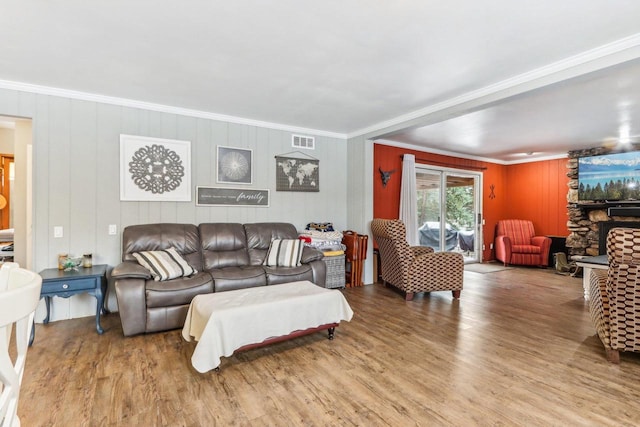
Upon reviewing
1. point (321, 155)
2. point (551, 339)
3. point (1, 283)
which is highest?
point (321, 155)

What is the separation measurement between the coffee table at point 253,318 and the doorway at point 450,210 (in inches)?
166

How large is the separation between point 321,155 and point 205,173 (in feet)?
6.08

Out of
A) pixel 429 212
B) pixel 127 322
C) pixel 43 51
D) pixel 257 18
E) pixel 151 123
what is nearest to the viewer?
pixel 257 18

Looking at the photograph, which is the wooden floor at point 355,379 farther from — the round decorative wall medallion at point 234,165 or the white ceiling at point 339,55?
the white ceiling at point 339,55

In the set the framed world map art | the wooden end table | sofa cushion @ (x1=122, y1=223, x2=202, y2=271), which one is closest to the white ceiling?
the framed world map art

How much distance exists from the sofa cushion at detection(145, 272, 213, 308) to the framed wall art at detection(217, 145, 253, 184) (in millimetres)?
1613

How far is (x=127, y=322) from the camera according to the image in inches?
115

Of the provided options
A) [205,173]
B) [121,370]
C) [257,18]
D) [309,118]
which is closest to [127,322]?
[121,370]

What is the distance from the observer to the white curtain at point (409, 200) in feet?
19.4

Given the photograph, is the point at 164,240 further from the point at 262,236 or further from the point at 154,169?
the point at 262,236

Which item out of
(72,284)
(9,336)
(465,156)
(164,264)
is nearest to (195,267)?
(164,264)

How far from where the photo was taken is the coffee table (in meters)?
2.23

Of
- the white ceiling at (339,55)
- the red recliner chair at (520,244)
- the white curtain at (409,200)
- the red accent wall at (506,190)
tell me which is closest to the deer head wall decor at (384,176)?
the red accent wall at (506,190)

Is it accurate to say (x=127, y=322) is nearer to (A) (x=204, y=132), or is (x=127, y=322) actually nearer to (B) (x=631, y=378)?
(A) (x=204, y=132)
